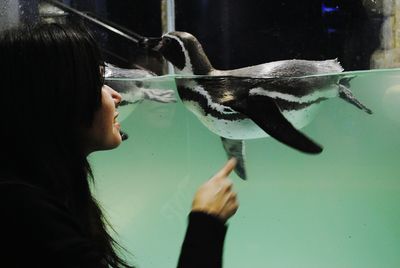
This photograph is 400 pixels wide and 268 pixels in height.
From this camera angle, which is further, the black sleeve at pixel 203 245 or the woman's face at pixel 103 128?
the woman's face at pixel 103 128

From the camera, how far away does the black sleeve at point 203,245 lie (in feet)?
1.69

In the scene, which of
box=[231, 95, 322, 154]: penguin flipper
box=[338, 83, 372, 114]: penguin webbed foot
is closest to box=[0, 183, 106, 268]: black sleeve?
box=[231, 95, 322, 154]: penguin flipper

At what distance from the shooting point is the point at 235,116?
114 cm

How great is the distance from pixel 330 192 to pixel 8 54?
1159 millimetres

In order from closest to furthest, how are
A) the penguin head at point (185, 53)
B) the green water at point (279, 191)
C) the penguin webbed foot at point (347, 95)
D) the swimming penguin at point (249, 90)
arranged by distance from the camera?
the swimming penguin at point (249, 90), the penguin head at point (185, 53), the penguin webbed foot at point (347, 95), the green water at point (279, 191)

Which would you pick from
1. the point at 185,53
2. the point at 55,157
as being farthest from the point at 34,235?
the point at 185,53

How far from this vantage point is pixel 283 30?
124 centimetres

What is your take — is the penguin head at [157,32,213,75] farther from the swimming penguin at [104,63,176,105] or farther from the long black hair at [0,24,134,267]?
the long black hair at [0,24,134,267]

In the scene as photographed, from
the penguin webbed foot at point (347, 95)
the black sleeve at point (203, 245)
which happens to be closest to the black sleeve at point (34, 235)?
the black sleeve at point (203, 245)

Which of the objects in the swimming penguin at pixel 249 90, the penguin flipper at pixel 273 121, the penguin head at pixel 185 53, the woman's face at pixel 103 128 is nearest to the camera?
the woman's face at pixel 103 128

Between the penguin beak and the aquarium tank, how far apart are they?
0.07 metres

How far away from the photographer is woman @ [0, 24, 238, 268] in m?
0.47

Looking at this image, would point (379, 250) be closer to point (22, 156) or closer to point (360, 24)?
point (360, 24)

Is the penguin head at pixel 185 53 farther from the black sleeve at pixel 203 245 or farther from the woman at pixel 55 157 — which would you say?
the black sleeve at pixel 203 245
